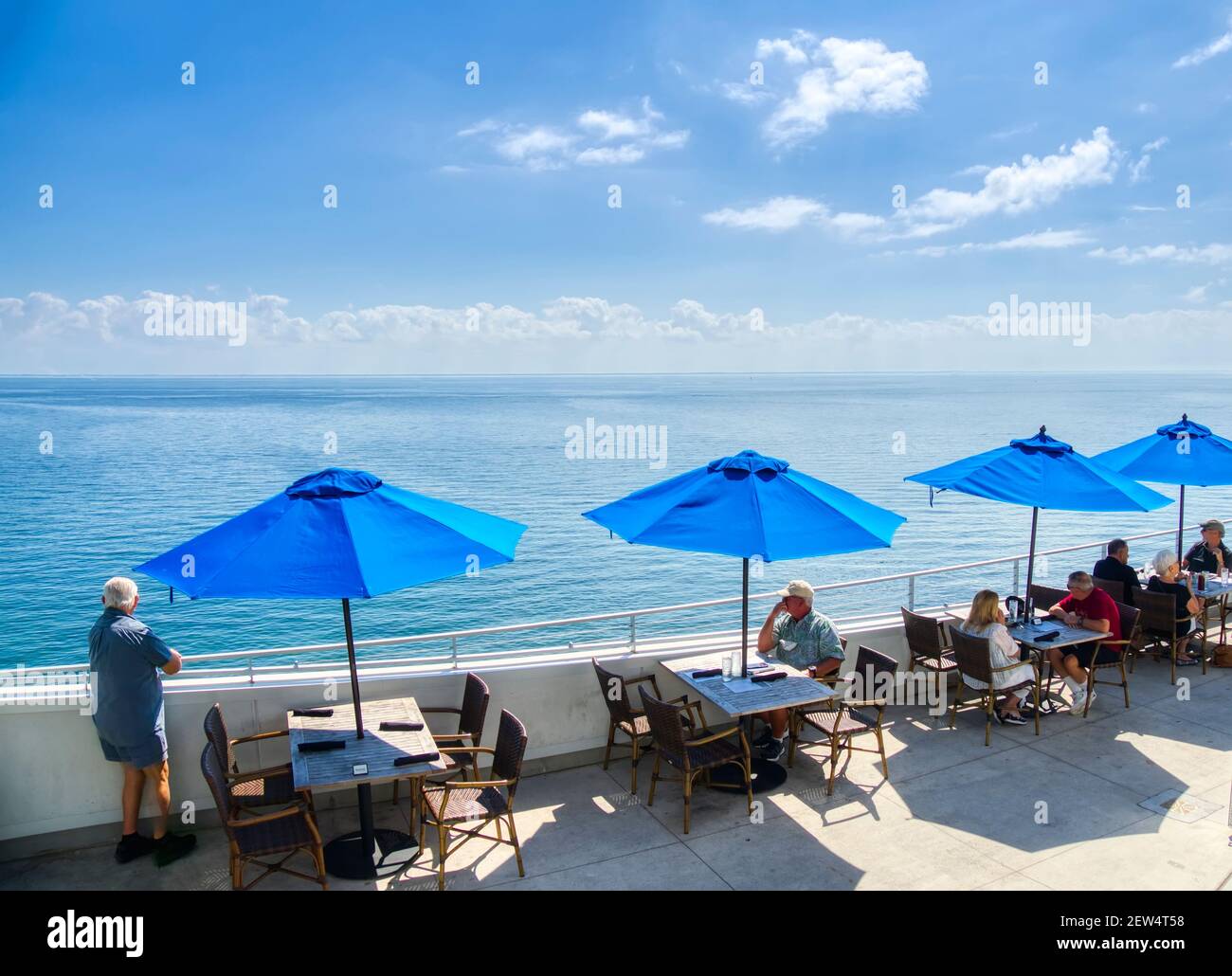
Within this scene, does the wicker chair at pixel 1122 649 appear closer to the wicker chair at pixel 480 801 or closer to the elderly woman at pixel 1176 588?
the elderly woman at pixel 1176 588

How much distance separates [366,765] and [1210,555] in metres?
9.95

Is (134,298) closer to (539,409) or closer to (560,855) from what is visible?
(539,409)

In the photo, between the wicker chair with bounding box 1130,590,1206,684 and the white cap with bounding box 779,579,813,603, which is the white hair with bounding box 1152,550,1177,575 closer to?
the wicker chair with bounding box 1130,590,1206,684

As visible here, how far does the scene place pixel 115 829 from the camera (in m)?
5.86

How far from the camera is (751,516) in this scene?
5.91 metres

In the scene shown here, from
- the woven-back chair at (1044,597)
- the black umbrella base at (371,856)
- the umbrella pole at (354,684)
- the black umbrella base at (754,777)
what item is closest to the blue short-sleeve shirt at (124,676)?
the umbrella pole at (354,684)

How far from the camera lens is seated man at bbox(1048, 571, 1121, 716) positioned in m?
8.02

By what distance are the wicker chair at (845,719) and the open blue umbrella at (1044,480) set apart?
1.59 metres

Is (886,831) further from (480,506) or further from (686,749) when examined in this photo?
(480,506)

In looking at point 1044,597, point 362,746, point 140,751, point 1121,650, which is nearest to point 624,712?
point 362,746

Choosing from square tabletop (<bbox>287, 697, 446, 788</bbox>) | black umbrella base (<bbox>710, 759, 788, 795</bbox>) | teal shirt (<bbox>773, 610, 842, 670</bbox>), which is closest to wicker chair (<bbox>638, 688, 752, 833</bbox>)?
black umbrella base (<bbox>710, 759, 788, 795</bbox>)

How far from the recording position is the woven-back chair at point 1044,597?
30.6 feet

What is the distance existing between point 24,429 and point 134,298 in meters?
52.3
